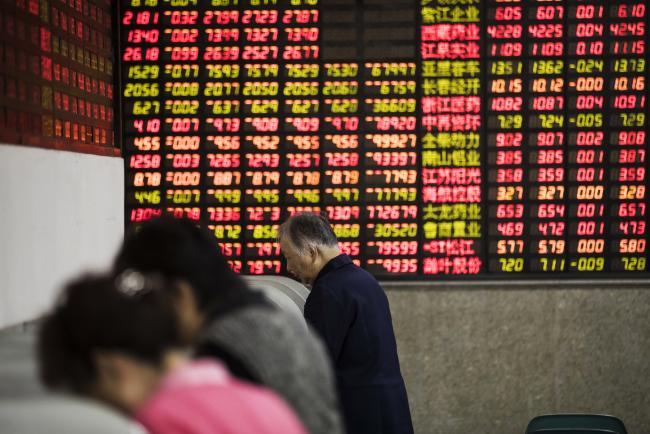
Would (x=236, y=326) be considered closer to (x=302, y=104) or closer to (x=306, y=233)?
(x=306, y=233)

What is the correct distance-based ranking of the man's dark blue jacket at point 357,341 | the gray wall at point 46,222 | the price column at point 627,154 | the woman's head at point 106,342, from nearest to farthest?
1. the woman's head at point 106,342
2. the gray wall at point 46,222
3. the man's dark blue jacket at point 357,341
4. the price column at point 627,154

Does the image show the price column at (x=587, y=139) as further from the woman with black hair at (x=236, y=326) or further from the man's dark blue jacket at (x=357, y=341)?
the woman with black hair at (x=236, y=326)

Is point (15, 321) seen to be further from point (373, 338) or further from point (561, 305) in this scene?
point (561, 305)

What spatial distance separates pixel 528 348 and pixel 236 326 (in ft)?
14.8

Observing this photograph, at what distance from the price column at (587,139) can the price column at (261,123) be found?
168cm

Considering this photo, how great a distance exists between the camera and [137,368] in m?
1.42

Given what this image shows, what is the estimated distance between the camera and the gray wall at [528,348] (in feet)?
20.6

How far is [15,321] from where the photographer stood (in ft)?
10.6

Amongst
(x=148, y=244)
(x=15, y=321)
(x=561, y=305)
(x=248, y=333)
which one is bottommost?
(x=561, y=305)

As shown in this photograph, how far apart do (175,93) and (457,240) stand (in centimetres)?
183

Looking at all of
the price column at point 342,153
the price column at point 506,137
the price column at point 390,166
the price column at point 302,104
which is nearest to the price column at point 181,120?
the price column at point 302,104

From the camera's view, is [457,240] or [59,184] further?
[457,240]

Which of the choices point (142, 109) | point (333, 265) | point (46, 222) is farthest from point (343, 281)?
point (142, 109)

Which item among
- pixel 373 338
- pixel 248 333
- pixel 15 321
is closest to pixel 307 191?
pixel 373 338
